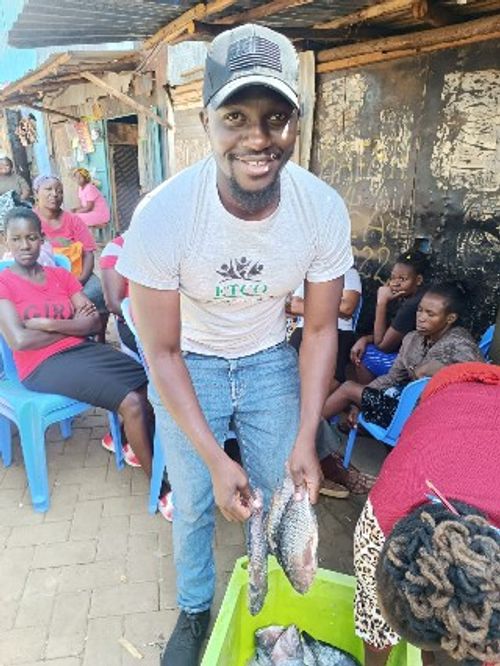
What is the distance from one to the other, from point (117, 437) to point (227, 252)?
7.21 ft

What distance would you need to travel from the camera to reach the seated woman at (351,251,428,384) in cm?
392

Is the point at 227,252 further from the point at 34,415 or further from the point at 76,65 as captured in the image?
the point at 76,65

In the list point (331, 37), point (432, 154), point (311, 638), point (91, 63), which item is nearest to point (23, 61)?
point (91, 63)

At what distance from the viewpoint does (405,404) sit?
9.48 feet

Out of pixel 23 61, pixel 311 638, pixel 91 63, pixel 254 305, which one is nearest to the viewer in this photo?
pixel 254 305

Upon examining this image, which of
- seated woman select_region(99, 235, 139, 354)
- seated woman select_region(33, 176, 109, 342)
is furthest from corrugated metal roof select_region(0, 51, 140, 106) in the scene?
seated woman select_region(99, 235, 139, 354)

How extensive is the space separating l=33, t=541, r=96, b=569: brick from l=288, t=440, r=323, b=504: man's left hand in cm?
150

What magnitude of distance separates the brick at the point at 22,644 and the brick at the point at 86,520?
0.59 meters

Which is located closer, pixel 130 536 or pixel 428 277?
pixel 130 536

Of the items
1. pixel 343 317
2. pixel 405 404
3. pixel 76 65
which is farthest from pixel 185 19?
pixel 76 65

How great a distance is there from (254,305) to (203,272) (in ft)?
0.86

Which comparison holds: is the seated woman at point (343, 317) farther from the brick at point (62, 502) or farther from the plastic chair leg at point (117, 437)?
the brick at point (62, 502)

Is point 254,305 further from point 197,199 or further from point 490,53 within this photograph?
point 490,53

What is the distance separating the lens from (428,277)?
4309mm
